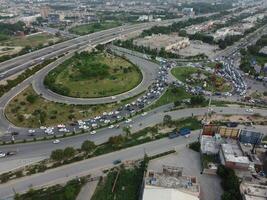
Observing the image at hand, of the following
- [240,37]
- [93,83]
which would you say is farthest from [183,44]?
[93,83]

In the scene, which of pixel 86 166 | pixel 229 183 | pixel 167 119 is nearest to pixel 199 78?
pixel 167 119

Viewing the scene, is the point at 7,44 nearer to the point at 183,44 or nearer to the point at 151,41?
the point at 151,41

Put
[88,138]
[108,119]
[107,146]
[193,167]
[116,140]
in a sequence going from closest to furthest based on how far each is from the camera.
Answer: [193,167] < [116,140] < [107,146] < [88,138] < [108,119]

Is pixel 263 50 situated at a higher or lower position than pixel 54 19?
higher

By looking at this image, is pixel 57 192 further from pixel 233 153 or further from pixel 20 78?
pixel 20 78

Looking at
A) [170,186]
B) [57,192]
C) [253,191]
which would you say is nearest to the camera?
[170,186]

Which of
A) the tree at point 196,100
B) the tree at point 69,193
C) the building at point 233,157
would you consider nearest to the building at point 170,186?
the building at point 233,157

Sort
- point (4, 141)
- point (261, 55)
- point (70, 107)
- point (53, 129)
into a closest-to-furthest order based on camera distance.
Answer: point (4, 141) → point (53, 129) → point (70, 107) → point (261, 55)
